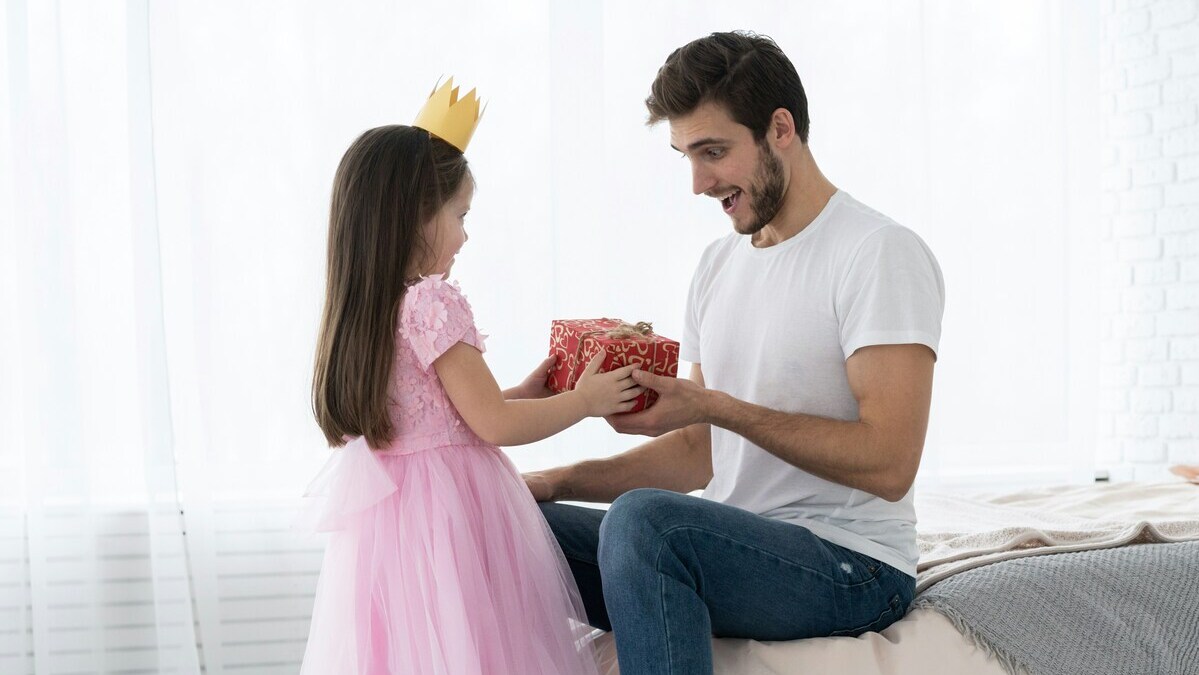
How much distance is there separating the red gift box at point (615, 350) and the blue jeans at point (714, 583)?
0.81 feet

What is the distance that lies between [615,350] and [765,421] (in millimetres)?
256

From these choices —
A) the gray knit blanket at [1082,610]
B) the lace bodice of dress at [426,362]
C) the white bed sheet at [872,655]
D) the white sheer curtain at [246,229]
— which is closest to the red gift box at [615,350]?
the lace bodice of dress at [426,362]

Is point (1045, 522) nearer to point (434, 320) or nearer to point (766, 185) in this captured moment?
point (766, 185)

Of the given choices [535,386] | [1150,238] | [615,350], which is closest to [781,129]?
[615,350]

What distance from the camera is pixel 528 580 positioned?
163 centimetres

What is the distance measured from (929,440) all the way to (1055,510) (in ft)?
3.65

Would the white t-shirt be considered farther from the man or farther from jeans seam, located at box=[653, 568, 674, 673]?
jeans seam, located at box=[653, 568, 674, 673]

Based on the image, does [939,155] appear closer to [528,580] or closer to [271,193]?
[271,193]

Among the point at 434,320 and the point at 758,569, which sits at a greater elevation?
the point at 434,320

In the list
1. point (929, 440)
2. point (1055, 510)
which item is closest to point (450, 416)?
point (1055, 510)

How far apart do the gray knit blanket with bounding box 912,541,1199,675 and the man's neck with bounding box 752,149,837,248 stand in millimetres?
642

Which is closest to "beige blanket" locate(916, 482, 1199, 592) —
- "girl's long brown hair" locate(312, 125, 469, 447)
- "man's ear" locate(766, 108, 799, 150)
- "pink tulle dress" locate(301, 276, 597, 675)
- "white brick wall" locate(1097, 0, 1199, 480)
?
"pink tulle dress" locate(301, 276, 597, 675)

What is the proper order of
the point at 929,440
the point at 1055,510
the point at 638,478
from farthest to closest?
the point at 929,440 → the point at 1055,510 → the point at 638,478

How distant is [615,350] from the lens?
1665 mm
